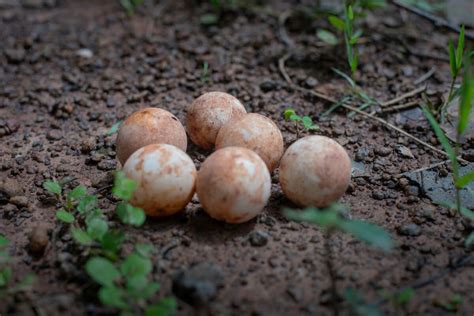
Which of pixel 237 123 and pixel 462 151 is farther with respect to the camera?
pixel 462 151

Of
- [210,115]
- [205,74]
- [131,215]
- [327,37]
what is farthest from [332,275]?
[327,37]

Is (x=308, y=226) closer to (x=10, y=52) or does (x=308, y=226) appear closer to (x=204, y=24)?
(x=204, y=24)

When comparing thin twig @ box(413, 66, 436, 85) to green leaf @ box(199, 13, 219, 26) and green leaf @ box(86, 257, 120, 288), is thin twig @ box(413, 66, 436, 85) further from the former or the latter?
green leaf @ box(86, 257, 120, 288)

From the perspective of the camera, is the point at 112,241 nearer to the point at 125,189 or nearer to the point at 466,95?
the point at 125,189

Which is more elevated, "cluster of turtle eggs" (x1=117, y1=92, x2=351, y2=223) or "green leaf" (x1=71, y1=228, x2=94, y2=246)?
"cluster of turtle eggs" (x1=117, y1=92, x2=351, y2=223)

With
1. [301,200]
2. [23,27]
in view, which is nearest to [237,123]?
[301,200]

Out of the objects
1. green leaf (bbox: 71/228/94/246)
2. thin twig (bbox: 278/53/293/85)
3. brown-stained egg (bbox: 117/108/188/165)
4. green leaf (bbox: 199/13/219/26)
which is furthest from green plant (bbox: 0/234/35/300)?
green leaf (bbox: 199/13/219/26)

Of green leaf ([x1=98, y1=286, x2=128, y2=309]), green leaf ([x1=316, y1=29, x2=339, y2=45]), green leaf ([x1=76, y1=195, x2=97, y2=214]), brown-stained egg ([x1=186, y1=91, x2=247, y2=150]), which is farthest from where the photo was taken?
green leaf ([x1=316, y1=29, x2=339, y2=45])

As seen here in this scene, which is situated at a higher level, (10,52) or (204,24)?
(204,24)
